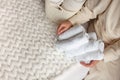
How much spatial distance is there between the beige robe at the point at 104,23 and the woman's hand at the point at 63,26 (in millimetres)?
22

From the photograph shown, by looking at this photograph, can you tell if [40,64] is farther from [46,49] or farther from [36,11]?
[36,11]

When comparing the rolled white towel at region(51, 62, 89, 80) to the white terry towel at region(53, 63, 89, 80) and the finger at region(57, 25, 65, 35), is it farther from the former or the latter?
the finger at region(57, 25, 65, 35)

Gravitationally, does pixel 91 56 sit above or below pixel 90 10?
below

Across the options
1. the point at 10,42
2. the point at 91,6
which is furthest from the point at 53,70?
the point at 91,6

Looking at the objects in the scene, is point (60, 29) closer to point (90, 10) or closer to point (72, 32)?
point (72, 32)

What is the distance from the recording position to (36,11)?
2.99 ft

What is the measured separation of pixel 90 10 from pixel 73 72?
263 millimetres

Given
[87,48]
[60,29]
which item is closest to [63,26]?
[60,29]

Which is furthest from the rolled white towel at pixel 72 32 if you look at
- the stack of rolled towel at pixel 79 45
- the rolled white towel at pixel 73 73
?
the rolled white towel at pixel 73 73

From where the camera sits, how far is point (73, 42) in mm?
792

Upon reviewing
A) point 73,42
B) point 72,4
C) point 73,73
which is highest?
point 72,4

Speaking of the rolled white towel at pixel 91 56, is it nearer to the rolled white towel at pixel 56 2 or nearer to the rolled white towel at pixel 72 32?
the rolled white towel at pixel 72 32

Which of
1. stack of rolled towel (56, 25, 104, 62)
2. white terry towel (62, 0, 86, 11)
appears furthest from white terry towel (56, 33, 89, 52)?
white terry towel (62, 0, 86, 11)

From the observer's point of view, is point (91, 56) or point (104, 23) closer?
point (91, 56)
